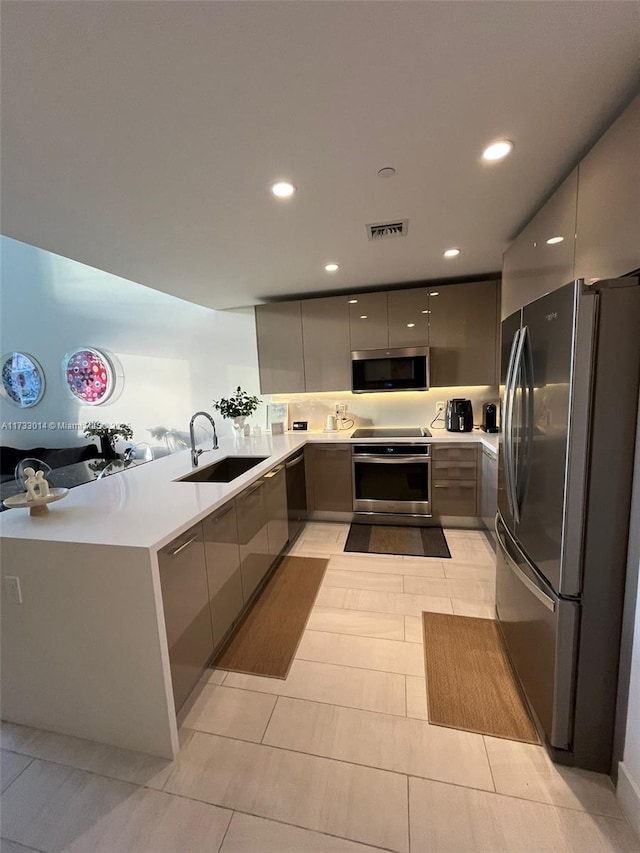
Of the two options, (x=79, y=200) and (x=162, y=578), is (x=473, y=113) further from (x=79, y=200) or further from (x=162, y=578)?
(x=162, y=578)

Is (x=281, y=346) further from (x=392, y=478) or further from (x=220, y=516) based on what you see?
(x=220, y=516)

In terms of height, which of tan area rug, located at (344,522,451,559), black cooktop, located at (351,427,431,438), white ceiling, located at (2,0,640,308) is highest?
white ceiling, located at (2,0,640,308)

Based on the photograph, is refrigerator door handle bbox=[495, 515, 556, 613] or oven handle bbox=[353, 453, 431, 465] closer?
refrigerator door handle bbox=[495, 515, 556, 613]

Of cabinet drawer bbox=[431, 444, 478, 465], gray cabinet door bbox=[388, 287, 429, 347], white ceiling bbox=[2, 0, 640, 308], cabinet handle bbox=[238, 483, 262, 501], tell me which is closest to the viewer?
white ceiling bbox=[2, 0, 640, 308]

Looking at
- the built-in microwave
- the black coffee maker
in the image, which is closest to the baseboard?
the black coffee maker

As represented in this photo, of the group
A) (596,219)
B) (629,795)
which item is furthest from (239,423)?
(629,795)

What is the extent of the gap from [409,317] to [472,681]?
297 cm

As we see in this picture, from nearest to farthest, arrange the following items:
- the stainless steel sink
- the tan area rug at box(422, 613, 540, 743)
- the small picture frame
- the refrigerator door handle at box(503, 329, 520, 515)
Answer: the tan area rug at box(422, 613, 540, 743), the refrigerator door handle at box(503, 329, 520, 515), the stainless steel sink, the small picture frame

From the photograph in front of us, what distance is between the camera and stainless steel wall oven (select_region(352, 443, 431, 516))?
331 cm

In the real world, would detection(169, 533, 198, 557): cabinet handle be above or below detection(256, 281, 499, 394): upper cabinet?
below

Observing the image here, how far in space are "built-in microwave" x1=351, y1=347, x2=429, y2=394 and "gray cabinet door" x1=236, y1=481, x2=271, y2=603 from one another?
1762 mm

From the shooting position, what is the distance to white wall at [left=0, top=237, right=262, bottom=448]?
4375 mm

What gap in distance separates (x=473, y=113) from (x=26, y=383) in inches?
271

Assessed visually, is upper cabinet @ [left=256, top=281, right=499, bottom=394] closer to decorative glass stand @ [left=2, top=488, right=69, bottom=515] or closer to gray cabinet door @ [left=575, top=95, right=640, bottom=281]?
gray cabinet door @ [left=575, top=95, right=640, bottom=281]
